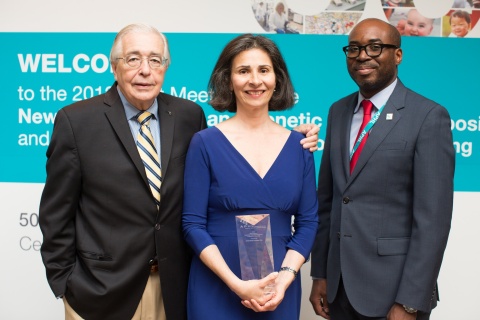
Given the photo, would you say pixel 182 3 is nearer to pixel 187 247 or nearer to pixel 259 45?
pixel 259 45

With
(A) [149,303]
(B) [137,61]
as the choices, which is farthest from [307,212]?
(B) [137,61]

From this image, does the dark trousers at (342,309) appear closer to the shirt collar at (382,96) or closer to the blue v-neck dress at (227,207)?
the blue v-neck dress at (227,207)

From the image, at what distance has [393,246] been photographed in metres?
2.31

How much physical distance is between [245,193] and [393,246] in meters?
0.62

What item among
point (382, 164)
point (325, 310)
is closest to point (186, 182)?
point (382, 164)

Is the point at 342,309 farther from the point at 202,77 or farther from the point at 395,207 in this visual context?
the point at 202,77

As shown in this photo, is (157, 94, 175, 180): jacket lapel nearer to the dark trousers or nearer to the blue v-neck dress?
the blue v-neck dress

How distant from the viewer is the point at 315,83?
3.64 m

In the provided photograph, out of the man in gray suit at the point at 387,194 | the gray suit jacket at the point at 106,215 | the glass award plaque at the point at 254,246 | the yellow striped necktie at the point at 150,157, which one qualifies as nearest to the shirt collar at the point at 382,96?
the man in gray suit at the point at 387,194

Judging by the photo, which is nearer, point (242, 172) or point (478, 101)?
point (242, 172)

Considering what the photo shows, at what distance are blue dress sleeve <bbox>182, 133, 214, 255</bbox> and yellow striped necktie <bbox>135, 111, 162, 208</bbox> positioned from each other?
12cm

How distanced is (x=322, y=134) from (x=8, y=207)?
1.99 m

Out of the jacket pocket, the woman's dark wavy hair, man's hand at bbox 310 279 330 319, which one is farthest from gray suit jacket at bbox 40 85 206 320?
the jacket pocket

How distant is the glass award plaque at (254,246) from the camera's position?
2.07m
